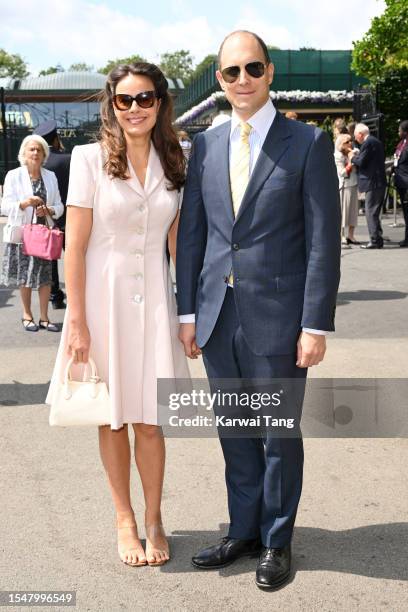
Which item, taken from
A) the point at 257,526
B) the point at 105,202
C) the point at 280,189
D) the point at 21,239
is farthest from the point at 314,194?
the point at 21,239

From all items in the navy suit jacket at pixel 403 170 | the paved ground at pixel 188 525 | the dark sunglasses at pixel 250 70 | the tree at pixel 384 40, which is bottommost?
the paved ground at pixel 188 525

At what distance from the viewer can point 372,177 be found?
15555 millimetres

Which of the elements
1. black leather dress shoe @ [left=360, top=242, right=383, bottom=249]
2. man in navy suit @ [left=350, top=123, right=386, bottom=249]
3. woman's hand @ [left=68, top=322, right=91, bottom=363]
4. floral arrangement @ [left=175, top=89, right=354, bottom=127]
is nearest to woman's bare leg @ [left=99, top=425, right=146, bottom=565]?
woman's hand @ [left=68, top=322, right=91, bottom=363]

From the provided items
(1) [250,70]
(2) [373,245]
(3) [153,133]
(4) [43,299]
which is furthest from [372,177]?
(1) [250,70]

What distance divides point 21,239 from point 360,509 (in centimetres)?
560

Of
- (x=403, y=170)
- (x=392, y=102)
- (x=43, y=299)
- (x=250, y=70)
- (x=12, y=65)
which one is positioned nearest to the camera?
(x=250, y=70)

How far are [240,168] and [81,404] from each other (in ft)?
3.71

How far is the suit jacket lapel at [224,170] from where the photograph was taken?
143 inches

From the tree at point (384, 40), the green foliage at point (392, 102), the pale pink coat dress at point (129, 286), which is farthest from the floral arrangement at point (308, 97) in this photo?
the pale pink coat dress at point (129, 286)

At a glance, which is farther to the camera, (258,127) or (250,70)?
(258,127)

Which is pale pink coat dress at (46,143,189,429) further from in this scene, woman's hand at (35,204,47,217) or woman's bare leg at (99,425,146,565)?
woman's hand at (35,204,47,217)

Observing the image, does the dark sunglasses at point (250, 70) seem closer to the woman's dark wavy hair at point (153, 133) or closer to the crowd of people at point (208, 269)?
the crowd of people at point (208, 269)

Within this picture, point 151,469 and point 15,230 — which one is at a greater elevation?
point 15,230

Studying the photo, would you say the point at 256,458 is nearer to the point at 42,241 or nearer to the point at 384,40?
the point at 42,241
